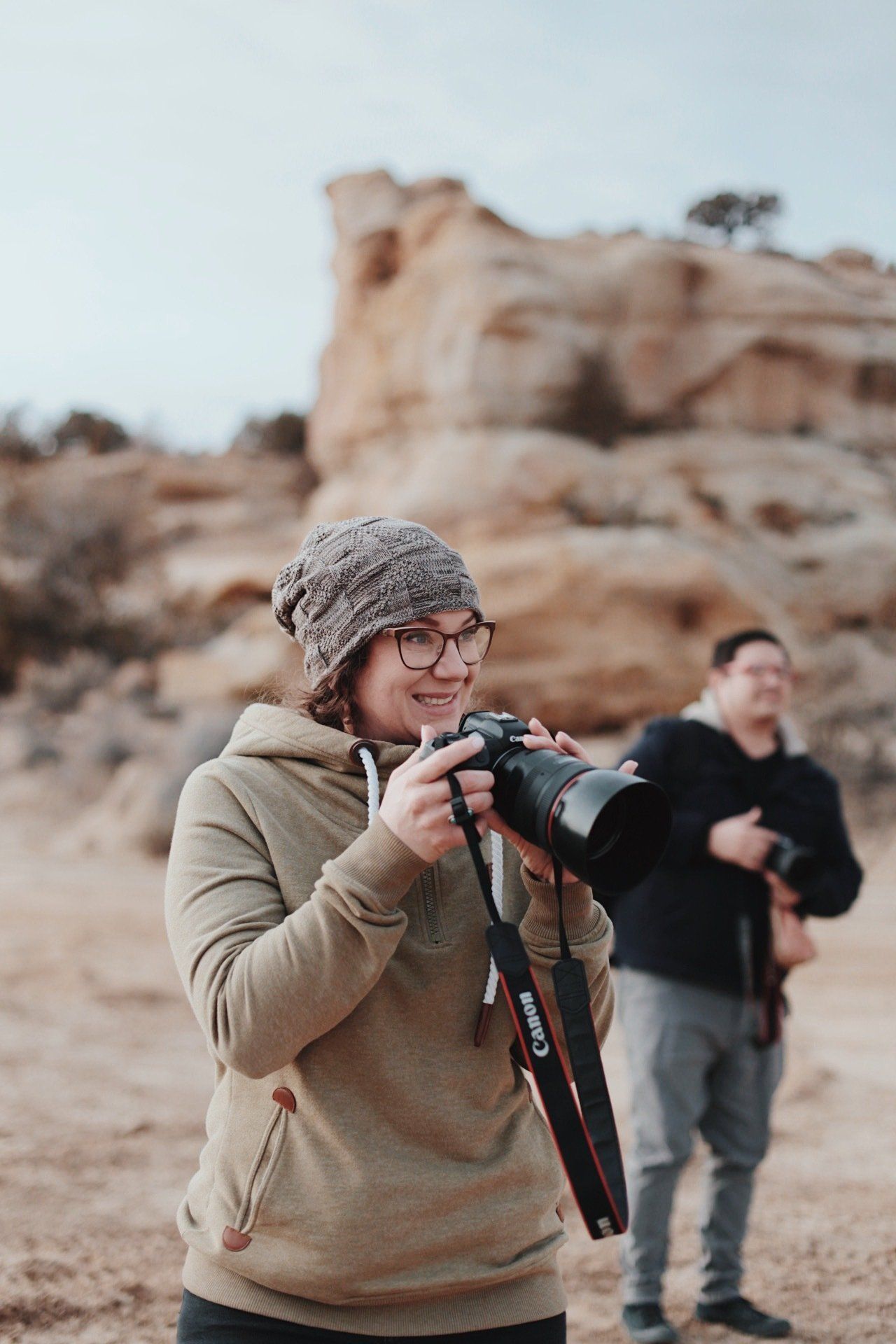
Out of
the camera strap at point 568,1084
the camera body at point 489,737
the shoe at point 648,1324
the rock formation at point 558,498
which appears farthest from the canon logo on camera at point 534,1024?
the rock formation at point 558,498

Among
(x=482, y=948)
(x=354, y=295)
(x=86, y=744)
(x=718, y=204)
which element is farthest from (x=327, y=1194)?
(x=718, y=204)

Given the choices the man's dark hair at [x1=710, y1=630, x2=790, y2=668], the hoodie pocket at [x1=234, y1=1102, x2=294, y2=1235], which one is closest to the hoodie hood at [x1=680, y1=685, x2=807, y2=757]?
the man's dark hair at [x1=710, y1=630, x2=790, y2=668]

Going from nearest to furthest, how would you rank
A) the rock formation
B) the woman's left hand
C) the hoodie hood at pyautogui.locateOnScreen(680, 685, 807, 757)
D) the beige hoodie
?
the beige hoodie → the woman's left hand → the hoodie hood at pyautogui.locateOnScreen(680, 685, 807, 757) → the rock formation

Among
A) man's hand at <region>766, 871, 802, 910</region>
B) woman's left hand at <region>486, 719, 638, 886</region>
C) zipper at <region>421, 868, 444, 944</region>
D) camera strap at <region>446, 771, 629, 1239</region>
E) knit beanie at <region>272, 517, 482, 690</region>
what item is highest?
knit beanie at <region>272, 517, 482, 690</region>

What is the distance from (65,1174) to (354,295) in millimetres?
19404

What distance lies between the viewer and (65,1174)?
459cm

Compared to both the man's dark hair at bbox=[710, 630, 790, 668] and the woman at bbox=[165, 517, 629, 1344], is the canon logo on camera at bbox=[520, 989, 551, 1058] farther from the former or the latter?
the man's dark hair at bbox=[710, 630, 790, 668]

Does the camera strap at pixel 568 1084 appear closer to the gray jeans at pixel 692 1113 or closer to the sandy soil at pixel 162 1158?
the gray jeans at pixel 692 1113

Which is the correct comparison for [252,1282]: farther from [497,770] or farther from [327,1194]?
[497,770]

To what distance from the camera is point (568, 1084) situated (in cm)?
156

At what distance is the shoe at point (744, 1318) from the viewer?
3.50 meters

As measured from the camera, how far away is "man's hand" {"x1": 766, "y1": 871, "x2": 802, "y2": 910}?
3678mm

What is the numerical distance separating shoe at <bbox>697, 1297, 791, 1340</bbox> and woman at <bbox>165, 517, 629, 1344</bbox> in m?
2.20

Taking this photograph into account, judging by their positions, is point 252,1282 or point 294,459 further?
point 294,459
